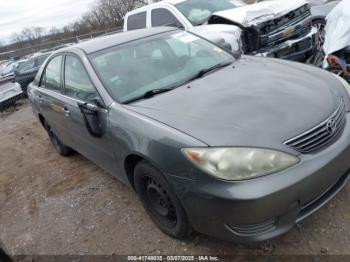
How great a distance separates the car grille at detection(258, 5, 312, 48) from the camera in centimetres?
557

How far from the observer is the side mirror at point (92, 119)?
121 inches

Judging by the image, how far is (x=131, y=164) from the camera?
2.90m

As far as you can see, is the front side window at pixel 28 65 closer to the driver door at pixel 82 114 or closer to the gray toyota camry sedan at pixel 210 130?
the driver door at pixel 82 114

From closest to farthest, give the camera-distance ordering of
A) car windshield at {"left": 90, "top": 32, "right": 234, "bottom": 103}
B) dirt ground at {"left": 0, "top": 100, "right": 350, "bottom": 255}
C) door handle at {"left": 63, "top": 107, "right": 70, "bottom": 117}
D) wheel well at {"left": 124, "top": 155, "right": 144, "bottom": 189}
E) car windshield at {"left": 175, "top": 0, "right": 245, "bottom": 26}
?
dirt ground at {"left": 0, "top": 100, "right": 350, "bottom": 255}, wheel well at {"left": 124, "top": 155, "right": 144, "bottom": 189}, car windshield at {"left": 90, "top": 32, "right": 234, "bottom": 103}, door handle at {"left": 63, "top": 107, "right": 70, "bottom": 117}, car windshield at {"left": 175, "top": 0, "right": 245, "bottom": 26}

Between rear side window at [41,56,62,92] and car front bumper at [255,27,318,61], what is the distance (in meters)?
3.16

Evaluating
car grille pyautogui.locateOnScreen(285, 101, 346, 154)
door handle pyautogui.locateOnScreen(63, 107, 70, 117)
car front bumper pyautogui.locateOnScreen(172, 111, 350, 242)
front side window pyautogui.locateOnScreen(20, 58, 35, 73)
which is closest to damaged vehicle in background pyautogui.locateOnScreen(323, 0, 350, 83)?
car grille pyautogui.locateOnScreen(285, 101, 346, 154)

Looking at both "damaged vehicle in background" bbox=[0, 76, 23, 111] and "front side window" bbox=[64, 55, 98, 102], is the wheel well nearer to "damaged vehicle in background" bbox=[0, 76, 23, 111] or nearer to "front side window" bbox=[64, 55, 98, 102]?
"front side window" bbox=[64, 55, 98, 102]

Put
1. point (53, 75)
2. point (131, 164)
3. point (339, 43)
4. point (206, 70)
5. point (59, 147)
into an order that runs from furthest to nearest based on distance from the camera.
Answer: point (59, 147), point (339, 43), point (53, 75), point (206, 70), point (131, 164)

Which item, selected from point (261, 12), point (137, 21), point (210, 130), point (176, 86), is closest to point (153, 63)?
point (176, 86)

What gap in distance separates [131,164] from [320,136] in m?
1.50

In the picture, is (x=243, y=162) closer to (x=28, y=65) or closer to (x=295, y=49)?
(x=295, y=49)

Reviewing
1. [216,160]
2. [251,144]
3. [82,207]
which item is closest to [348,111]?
[251,144]

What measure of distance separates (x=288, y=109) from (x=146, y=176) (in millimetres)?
1190

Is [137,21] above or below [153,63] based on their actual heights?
above
